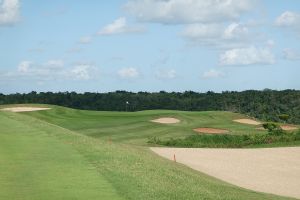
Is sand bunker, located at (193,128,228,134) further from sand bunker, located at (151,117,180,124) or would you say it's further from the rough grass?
the rough grass

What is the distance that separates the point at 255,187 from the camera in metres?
19.7

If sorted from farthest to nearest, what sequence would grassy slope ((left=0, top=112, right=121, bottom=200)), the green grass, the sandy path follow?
the sandy path
the green grass
grassy slope ((left=0, top=112, right=121, bottom=200))

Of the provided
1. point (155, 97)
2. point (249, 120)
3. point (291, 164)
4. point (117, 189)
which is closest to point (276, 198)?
point (117, 189)

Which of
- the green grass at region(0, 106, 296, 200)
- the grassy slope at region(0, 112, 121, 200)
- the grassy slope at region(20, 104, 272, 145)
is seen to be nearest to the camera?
the grassy slope at region(0, 112, 121, 200)

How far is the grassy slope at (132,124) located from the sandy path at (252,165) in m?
6.98

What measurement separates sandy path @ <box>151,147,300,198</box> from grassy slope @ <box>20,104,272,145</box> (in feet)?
22.9

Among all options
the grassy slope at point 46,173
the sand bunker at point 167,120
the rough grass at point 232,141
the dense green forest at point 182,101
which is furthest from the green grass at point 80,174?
the dense green forest at point 182,101

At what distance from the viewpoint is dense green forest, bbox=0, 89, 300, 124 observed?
86812 mm

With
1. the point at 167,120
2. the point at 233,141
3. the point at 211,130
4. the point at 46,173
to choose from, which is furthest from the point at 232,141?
the point at 46,173

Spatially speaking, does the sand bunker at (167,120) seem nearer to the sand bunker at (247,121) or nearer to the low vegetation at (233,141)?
the sand bunker at (247,121)

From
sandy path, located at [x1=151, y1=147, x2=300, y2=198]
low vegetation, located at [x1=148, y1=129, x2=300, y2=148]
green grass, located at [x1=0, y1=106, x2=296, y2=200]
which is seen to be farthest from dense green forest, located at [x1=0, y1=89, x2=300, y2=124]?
green grass, located at [x1=0, y1=106, x2=296, y2=200]

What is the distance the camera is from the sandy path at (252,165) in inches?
810

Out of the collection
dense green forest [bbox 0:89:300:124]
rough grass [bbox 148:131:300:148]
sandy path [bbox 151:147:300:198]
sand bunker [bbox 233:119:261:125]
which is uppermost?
dense green forest [bbox 0:89:300:124]

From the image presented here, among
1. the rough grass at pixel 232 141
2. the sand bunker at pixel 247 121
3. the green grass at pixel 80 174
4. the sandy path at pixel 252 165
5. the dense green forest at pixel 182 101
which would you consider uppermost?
the dense green forest at pixel 182 101
